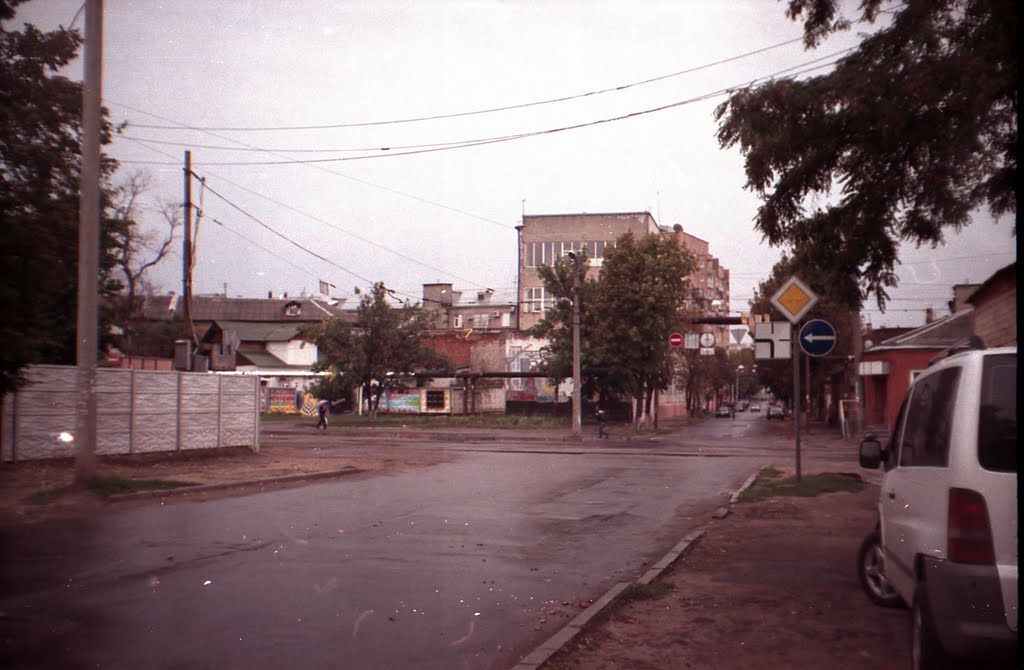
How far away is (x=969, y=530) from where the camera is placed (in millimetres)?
4359

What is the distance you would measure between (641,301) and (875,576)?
38022 mm

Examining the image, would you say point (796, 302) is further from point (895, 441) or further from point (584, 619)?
point (584, 619)

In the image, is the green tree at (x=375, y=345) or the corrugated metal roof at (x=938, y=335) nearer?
the corrugated metal roof at (x=938, y=335)

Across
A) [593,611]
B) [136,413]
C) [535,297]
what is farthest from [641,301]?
[593,611]

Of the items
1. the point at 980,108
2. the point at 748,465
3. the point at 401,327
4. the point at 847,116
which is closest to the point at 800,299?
the point at 847,116

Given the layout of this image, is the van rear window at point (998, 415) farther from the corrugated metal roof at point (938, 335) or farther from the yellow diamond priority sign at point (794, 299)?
the corrugated metal roof at point (938, 335)

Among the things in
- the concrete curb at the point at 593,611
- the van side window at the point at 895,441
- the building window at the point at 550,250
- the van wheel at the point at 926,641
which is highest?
the building window at the point at 550,250

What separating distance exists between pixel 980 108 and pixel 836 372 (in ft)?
166

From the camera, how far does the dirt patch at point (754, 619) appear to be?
5809 mm

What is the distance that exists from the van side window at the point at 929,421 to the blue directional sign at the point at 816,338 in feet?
29.6

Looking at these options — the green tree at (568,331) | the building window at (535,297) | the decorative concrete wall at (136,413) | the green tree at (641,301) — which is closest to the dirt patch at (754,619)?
the decorative concrete wall at (136,413)

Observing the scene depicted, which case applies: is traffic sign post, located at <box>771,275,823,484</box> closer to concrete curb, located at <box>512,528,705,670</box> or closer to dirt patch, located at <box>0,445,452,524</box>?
concrete curb, located at <box>512,528,705,670</box>

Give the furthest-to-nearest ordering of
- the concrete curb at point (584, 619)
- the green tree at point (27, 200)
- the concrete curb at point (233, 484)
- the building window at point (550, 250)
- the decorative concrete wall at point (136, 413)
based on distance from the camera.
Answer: the building window at point (550, 250)
the decorative concrete wall at point (136, 413)
the concrete curb at point (233, 484)
the green tree at point (27, 200)
the concrete curb at point (584, 619)

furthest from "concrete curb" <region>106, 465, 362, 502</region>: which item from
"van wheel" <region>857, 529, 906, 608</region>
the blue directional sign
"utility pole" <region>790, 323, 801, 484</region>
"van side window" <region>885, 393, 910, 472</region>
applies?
"van side window" <region>885, 393, 910, 472</region>
